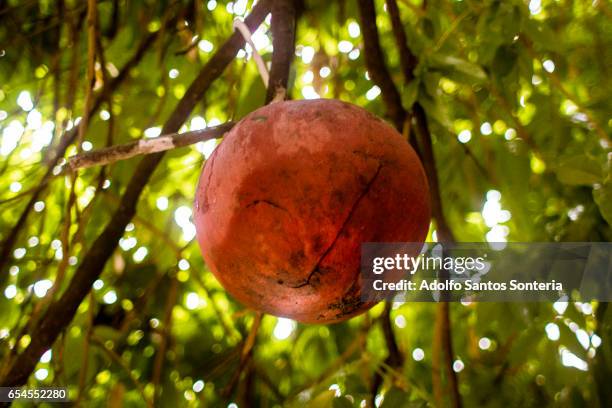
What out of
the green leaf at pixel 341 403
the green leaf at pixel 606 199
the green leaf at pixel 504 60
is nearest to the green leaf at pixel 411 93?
the green leaf at pixel 504 60

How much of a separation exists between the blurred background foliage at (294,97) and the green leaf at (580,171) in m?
0.20

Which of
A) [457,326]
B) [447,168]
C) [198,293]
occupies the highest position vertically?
[447,168]

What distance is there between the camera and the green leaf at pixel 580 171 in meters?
0.93

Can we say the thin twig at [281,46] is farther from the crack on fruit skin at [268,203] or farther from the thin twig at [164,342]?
the thin twig at [164,342]

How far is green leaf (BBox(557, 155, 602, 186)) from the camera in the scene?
36.7 inches

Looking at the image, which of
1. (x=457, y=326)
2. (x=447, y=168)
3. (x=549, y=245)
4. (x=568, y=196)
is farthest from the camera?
(x=457, y=326)

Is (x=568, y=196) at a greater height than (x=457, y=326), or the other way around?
(x=568, y=196)

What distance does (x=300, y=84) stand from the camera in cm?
196

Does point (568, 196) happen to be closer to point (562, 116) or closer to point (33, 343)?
point (562, 116)

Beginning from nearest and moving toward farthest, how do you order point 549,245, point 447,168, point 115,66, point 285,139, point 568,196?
1. point 285,139
2. point 549,245
3. point 568,196
4. point 447,168
5. point 115,66

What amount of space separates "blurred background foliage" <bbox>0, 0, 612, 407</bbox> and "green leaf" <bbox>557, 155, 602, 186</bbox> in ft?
0.65

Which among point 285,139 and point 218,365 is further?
point 218,365

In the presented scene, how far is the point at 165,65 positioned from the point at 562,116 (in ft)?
3.29

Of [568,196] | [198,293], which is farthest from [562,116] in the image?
[198,293]
